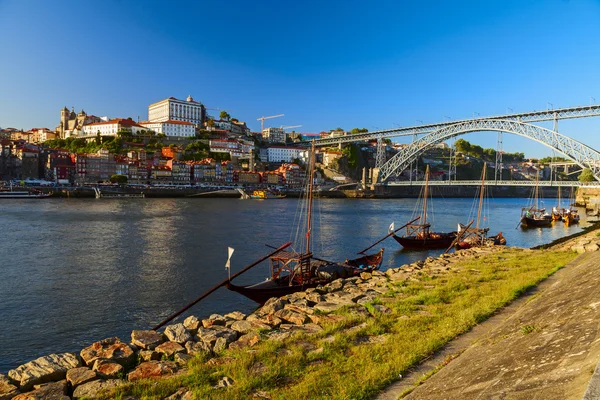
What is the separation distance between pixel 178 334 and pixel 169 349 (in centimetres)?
47

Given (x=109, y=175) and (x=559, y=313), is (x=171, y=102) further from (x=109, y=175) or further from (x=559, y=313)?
(x=559, y=313)

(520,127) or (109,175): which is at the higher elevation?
(520,127)

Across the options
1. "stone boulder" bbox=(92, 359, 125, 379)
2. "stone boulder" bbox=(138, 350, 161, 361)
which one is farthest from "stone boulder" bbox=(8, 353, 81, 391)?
"stone boulder" bbox=(138, 350, 161, 361)

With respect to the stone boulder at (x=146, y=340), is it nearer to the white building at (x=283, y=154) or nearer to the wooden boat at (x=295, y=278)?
the wooden boat at (x=295, y=278)

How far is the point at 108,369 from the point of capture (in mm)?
5086

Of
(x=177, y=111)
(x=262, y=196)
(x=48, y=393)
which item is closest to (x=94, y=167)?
(x=262, y=196)

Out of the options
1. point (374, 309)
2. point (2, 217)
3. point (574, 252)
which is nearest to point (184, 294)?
point (374, 309)

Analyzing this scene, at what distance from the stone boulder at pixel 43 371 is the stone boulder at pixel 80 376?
180 millimetres

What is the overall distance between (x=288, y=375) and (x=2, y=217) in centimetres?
3834

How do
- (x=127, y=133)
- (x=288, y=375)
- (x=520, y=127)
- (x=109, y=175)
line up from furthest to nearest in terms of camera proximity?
(x=127, y=133), (x=109, y=175), (x=520, y=127), (x=288, y=375)

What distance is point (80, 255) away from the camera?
19.2m

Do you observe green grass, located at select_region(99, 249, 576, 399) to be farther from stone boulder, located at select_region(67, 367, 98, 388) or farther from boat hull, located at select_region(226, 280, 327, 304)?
boat hull, located at select_region(226, 280, 327, 304)

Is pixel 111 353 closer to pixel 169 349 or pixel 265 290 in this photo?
pixel 169 349

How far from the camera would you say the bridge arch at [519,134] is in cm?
4784
